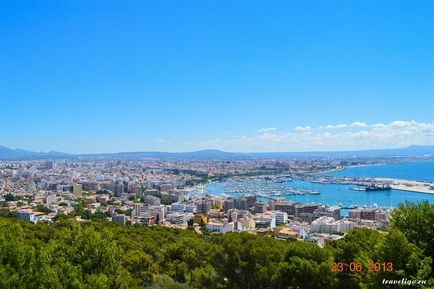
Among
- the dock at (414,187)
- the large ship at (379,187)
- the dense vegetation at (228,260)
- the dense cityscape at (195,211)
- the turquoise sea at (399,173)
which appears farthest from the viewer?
the turquoise sea at (399,173)

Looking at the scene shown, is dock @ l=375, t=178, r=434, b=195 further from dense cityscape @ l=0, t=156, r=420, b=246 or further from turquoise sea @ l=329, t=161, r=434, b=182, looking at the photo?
dense cityscape @ l=0, t=156, r=420, b=246

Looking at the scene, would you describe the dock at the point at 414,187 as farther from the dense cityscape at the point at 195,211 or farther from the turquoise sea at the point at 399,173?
the dense cityscape at the point at 195,211

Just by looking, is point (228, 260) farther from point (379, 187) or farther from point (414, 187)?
point (414, 187)

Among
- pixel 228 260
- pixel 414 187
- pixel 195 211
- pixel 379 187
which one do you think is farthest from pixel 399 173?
pixel 228 260

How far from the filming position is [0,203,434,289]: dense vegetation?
4137 millimetres

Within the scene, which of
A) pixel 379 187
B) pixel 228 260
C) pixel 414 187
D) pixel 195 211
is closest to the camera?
pixel 228 260

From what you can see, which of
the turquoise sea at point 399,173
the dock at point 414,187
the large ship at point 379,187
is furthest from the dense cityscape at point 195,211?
the turquoise sea at point 399,173

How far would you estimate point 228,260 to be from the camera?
698 cm

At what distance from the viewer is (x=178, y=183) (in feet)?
217

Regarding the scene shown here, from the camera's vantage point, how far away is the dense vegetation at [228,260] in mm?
4137

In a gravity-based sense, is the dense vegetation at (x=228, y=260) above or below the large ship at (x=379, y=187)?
above

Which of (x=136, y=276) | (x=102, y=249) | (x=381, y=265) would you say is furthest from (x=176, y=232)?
(x=381, y=265)

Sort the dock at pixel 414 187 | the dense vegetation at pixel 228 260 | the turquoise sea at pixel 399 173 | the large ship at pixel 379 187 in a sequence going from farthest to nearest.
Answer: the turquoise sea at pixel 399 173
the large ship at pixel 379 187
the dock at pixel 414 187
the dense vegetation at pixel 228 260

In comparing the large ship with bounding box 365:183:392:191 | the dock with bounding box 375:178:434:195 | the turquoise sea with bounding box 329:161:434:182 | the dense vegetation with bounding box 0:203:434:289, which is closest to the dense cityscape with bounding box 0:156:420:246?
the dense vegetation with bounding box 0:203:434:289
